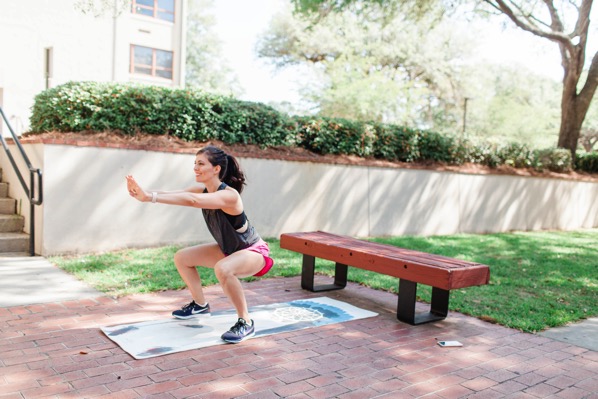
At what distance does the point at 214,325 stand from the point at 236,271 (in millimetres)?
670

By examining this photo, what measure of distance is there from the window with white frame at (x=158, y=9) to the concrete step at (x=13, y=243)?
2090 cm

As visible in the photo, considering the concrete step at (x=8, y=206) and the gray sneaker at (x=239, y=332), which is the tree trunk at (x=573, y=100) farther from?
the concrete step at (x=8, y=206)

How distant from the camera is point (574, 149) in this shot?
15.5m

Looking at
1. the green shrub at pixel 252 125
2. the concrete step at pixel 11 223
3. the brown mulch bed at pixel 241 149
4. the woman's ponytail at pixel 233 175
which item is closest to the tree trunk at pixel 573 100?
the brown mulch bed at pixel 241 149

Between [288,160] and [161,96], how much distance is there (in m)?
2.54

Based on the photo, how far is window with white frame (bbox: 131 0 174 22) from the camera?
2578 centimetres

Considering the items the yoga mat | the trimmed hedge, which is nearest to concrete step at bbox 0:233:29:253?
the trimmed hedge

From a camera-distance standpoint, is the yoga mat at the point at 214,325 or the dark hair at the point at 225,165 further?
the dark hair at the point at 225,165

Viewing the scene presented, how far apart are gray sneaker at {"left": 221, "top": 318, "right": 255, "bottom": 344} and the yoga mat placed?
0.18 feet

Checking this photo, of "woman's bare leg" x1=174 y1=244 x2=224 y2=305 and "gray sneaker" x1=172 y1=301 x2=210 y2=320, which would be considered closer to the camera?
"woman's bare leg" x1=174 y1=244 x2=224 y2=305

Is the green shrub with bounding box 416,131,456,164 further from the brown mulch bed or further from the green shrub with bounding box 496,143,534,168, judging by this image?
the green shrub with bounding box 496,143,534,168

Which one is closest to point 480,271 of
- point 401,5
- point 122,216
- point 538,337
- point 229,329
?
point 538,337

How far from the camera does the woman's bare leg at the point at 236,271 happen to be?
4.11 metres

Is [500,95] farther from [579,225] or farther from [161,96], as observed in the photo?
[161,96]
